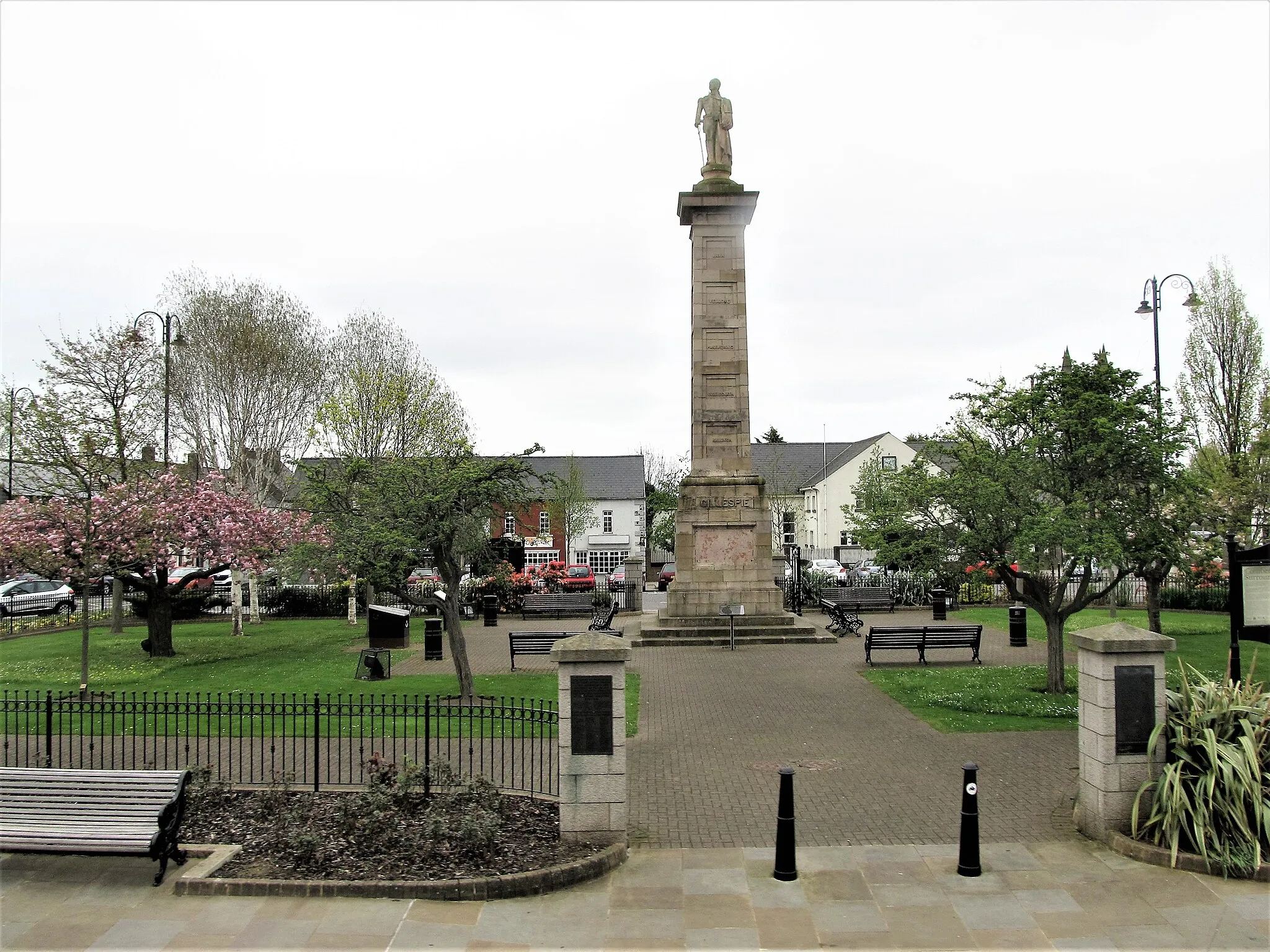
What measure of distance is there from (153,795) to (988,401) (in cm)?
1379

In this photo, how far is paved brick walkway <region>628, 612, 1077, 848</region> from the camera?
9.30 metres

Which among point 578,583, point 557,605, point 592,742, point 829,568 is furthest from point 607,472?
point 592,742

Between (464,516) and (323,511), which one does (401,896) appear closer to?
(464,516)

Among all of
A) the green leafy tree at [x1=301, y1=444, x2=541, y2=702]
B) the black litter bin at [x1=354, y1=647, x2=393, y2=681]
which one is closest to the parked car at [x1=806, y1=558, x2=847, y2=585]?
the black litter bin at [x1=354, y1=647, x2=393, y2=681]

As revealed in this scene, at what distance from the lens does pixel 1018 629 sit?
2338 centimetres

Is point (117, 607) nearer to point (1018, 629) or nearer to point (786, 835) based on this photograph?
point (1018, 629)

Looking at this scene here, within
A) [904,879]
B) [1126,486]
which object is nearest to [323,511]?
[904,879]

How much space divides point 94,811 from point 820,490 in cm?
5970

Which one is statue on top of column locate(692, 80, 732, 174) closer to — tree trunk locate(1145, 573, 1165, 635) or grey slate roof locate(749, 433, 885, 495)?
tree trunk locate(1145, 573, 1165, 635)

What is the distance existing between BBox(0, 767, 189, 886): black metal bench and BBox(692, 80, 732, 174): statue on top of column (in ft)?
74.1

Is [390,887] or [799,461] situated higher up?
[799,461]

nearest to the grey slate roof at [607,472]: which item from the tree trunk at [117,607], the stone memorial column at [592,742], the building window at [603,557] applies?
the building window at [603,557]

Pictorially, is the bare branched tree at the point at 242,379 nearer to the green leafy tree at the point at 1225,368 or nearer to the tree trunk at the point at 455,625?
the tree trunk at the point at 455,625

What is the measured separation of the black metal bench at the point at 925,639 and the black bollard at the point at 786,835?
12497 mm
